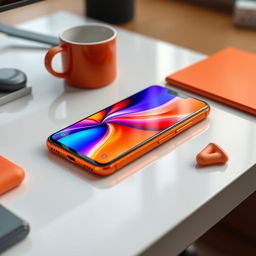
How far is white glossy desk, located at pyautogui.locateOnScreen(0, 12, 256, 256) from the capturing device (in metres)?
0.57

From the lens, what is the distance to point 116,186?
0.64 meters

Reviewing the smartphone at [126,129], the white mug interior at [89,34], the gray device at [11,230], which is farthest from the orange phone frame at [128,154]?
the white mug interior at [89,34]

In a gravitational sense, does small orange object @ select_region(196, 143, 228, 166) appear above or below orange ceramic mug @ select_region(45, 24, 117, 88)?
below

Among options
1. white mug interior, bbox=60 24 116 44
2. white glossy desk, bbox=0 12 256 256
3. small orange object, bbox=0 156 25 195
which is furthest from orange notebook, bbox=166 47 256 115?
small orange object, bbox=0 156 25 195

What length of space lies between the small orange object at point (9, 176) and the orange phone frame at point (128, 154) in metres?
0.06

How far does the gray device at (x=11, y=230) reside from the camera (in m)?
0.55

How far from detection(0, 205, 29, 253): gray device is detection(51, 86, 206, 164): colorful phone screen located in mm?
130

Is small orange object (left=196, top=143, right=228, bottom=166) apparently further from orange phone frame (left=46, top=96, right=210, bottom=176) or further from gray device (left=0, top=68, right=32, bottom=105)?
gray device (left=0, top=68, right=32, bottom=105)

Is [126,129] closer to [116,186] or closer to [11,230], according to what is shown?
[116,186]

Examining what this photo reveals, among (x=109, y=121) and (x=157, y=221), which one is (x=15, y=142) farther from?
(x=157, y=221)

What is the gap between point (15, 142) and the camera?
73 centimetres

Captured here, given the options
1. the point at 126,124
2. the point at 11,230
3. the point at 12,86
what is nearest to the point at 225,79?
the point at 126,124

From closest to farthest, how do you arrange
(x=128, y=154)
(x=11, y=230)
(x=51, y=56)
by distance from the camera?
(x=11, y=230) < (x=128, y=154) < (x=51, y=56)

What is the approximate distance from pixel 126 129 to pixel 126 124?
0.5 inches
